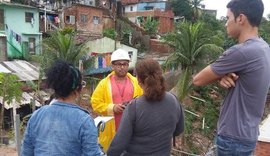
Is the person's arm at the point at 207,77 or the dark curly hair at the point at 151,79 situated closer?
the person's arm at the point at 207,77

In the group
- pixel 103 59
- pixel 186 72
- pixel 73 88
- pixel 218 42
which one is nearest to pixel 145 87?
pixel 73 88

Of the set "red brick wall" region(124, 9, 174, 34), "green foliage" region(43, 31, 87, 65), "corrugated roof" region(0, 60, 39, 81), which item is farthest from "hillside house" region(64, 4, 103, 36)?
"green foliage" region(43, 31, 87, 65)

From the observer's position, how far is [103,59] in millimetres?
21922

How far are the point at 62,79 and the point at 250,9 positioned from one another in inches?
49.0

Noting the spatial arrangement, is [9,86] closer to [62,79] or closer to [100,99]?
[100,99]

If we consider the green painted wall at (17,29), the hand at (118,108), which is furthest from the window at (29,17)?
the hand at (118,108)

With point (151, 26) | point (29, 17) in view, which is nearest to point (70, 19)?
point (29, 17)

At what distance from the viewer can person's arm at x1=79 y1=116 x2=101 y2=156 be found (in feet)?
7.19

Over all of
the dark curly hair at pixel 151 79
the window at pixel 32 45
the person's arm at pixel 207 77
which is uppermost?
the person's arm at pixel 207 77

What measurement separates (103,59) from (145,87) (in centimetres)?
1951

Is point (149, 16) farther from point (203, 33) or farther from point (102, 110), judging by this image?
point (102, 110)

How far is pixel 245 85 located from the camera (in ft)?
6.66

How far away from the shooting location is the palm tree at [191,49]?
13.7 meters

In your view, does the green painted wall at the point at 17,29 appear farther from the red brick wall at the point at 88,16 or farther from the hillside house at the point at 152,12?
the hillside house at the point at 152,12
